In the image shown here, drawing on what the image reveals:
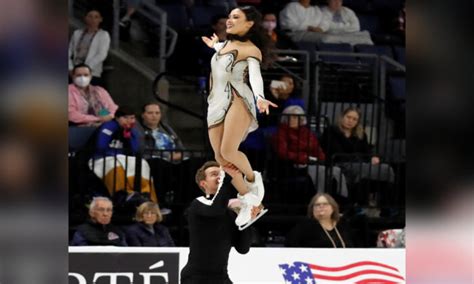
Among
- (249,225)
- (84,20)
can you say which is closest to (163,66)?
(84,20)

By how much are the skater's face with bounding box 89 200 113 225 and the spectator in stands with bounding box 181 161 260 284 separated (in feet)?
9.74

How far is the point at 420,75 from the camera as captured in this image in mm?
2621

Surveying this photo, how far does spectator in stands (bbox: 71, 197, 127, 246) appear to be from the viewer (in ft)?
25.2

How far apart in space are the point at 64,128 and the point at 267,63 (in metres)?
2.24

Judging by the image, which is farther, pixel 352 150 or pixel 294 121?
pixel 352 150

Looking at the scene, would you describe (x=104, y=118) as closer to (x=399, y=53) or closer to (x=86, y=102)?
(x=86, y=102)

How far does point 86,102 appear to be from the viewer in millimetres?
8938

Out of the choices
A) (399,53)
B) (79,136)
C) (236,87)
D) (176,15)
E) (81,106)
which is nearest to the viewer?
(236,87)

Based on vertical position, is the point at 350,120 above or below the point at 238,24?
below

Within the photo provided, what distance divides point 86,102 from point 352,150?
7.26 ft

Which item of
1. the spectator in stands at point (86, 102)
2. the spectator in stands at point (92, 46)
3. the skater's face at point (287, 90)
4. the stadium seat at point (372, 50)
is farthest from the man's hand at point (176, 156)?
the stadium seat at point (372, 50)

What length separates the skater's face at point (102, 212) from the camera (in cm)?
780

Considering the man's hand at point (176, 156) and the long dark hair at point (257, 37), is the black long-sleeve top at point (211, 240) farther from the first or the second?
the man's hand at point (176, 156)

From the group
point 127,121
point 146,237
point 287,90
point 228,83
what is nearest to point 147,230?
point 146,237
